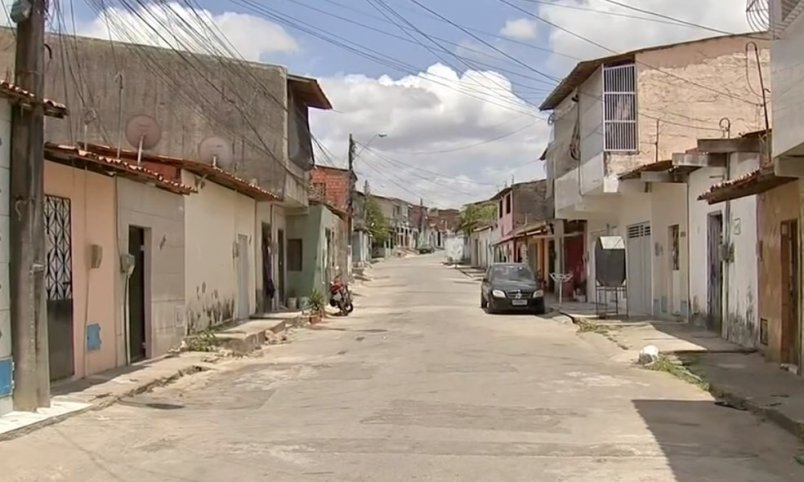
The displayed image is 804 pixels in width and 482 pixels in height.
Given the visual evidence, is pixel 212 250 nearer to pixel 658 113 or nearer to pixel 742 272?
pixel 742 272

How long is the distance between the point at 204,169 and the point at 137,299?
4467 millimetres

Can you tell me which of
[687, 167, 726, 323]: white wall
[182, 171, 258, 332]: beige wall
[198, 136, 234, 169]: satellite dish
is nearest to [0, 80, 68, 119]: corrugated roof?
[182, 171, 258, 332]: beige wall

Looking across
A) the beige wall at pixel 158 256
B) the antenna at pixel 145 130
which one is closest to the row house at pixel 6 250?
the beige wall at pixel 158 256

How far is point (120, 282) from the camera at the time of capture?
45.2 feet

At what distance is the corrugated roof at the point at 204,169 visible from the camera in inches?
699

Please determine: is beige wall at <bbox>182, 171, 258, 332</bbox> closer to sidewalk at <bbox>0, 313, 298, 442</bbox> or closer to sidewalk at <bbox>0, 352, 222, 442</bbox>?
sidewalk at <bbox>0, 313, 298, 442</bbox>

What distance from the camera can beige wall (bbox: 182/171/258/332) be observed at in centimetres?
1862

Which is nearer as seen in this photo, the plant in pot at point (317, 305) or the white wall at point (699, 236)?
the white wall at point (699, 236)

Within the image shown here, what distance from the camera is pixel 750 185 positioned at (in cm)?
1378

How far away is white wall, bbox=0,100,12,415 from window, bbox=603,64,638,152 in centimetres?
1819

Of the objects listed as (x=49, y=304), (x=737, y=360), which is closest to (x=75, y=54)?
(x=49, y=304)

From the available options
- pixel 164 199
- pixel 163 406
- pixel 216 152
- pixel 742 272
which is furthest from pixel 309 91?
pixel 163 406

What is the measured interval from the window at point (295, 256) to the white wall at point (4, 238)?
2343cm

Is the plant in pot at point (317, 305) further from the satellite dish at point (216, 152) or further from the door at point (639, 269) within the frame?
the door at point (639, 269)
